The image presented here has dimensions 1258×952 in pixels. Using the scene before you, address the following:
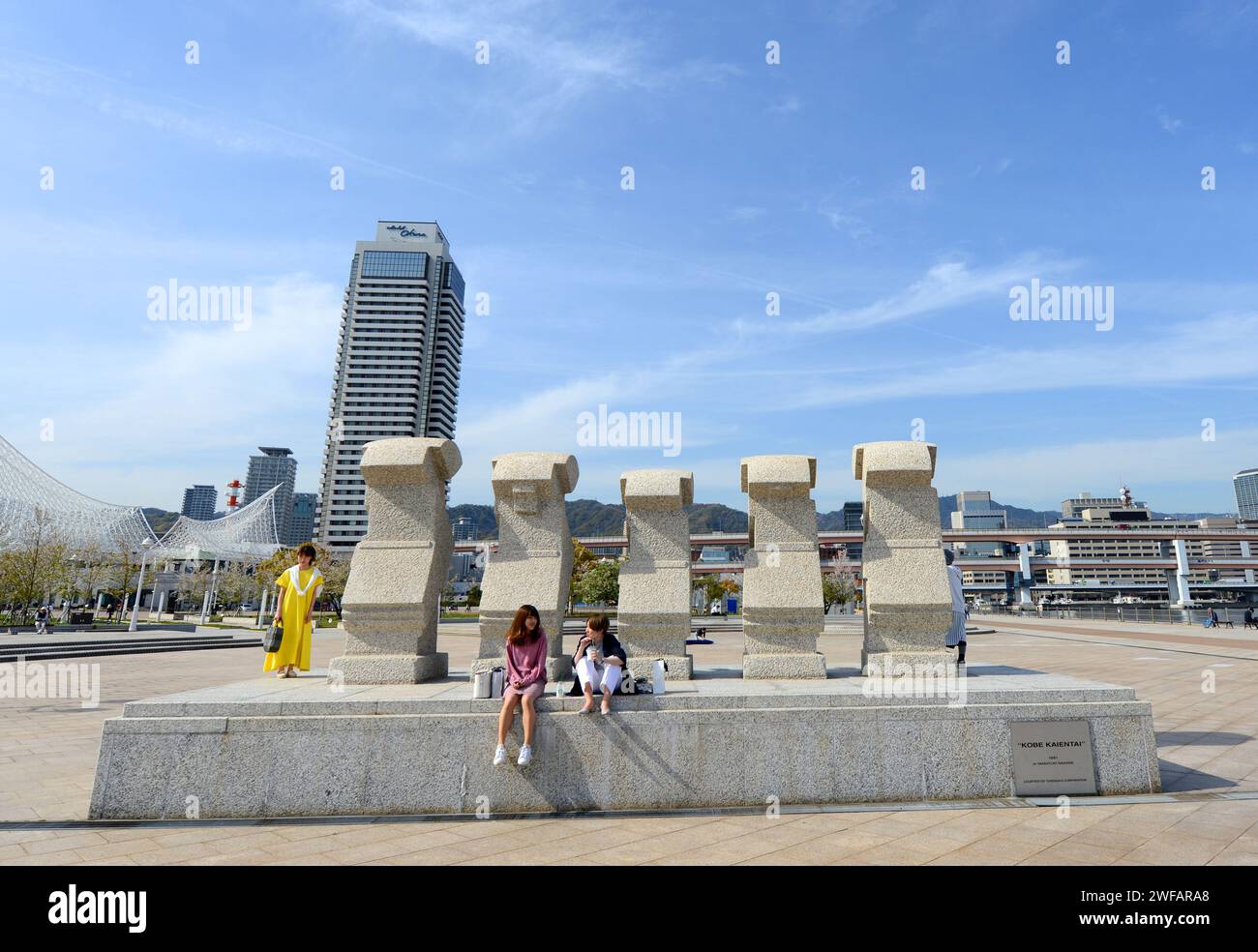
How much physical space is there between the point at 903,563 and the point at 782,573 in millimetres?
1345

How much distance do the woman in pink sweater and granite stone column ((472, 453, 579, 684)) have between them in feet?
3.27

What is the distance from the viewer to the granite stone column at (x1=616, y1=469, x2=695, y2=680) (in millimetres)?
7617

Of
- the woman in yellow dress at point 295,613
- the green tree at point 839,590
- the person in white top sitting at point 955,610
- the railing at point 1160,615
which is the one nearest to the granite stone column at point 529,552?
the woman in yellow dress at point 295,613

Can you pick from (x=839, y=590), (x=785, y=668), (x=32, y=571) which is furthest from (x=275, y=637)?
(x=839, y=590)

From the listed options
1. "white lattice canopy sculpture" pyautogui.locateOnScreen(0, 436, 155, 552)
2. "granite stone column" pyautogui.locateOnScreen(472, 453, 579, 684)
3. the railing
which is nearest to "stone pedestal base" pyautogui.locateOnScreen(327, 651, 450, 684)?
"granite stone column" pyautogui.locateOnScreen(472, 453, 579, 684)

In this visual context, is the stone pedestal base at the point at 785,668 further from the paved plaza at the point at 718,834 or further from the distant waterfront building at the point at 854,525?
the distant waterfront building at the point at 854,525

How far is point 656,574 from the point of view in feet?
25.7

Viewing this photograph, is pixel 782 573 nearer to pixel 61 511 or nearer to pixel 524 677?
pixel 524 677

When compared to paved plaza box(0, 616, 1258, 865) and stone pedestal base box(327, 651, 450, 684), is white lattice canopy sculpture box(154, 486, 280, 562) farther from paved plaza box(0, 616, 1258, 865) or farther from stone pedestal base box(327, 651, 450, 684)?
paved plaza box(0, 616, 1258, 865)

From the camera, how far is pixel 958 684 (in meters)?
6.85

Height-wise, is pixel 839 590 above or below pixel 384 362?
below

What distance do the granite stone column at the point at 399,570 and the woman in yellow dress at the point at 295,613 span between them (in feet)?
2.37
